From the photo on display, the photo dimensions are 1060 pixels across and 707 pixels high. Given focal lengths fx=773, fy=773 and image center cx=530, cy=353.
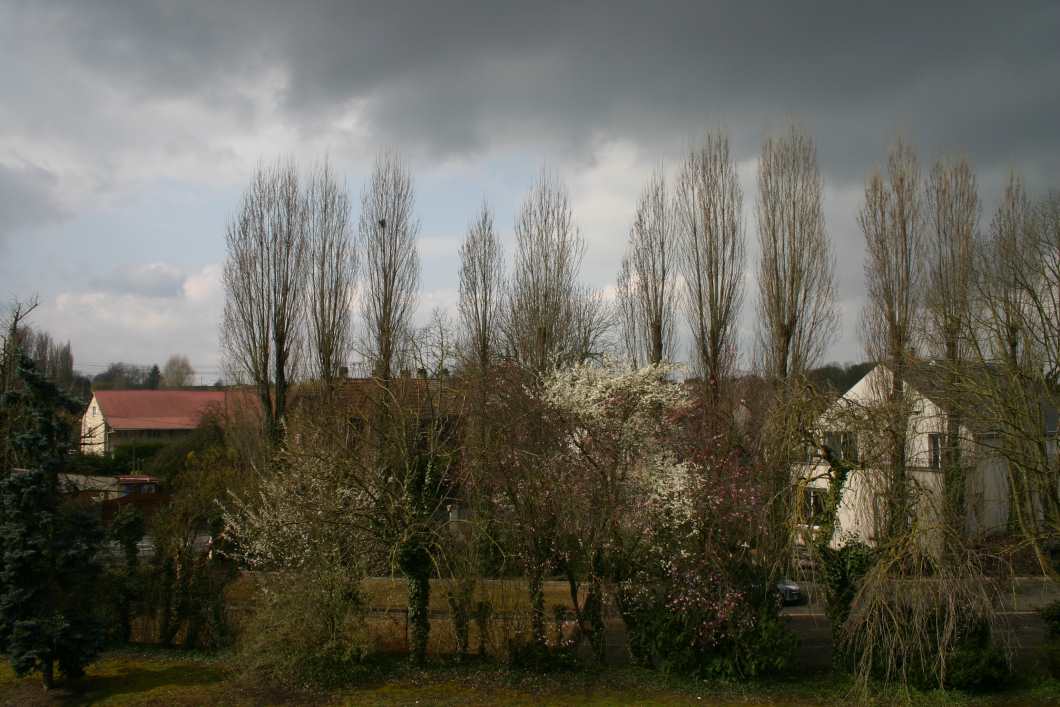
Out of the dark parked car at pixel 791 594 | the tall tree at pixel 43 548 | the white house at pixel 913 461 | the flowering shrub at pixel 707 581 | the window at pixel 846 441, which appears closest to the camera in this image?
the white house at pixel 913 461

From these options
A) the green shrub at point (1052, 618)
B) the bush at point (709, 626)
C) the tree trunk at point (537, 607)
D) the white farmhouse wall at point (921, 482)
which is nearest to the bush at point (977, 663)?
the green shrub at point (1052, 618)

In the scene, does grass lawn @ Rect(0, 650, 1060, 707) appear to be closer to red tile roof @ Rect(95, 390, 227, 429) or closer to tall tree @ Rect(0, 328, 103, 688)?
tall tree @ Rect(0, 328, 103, 688)

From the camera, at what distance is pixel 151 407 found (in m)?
50.4

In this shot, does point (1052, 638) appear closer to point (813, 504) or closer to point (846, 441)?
point (813, 504)

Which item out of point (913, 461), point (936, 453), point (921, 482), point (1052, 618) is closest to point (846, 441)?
point (913, 461)

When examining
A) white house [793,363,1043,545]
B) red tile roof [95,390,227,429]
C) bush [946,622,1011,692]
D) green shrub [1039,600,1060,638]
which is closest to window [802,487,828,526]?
white house [793,363,1043,545]

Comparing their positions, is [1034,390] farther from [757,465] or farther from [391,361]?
[391,361]

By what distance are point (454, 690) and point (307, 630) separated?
2.99 meters

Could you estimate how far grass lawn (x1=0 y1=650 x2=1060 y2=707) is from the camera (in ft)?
45.2

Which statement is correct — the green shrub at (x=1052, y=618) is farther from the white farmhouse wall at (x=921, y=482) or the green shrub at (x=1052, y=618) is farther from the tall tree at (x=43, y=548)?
the tall tree at (x=43, y=548)

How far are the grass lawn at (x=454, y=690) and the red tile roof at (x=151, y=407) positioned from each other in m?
33.8

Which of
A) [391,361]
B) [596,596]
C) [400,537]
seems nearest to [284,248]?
[391,361]

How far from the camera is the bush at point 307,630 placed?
13812mm

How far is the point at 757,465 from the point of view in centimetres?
1478
